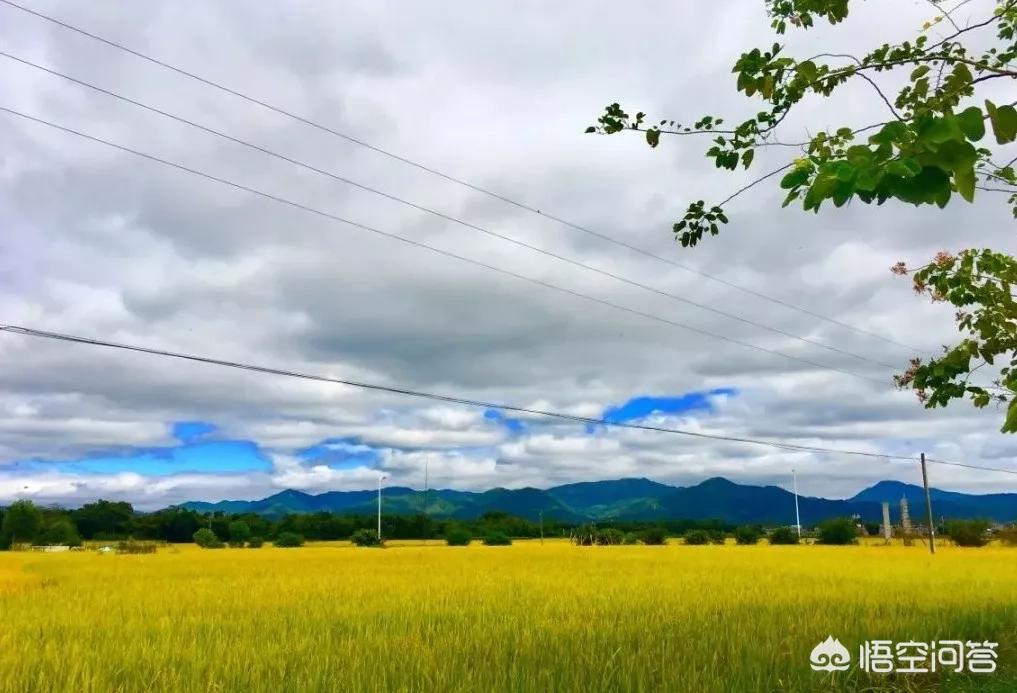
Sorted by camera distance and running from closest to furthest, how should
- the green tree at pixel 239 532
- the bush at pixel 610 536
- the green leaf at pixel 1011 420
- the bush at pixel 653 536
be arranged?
the green leaf at pixel 1011 420, the bush at pixel 610 536, the bush at pixel 653 536, the green tree at pixel 239 532

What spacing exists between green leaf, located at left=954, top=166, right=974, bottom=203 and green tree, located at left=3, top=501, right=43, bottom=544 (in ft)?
351

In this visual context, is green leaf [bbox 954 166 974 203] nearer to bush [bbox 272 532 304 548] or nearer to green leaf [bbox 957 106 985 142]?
green leaf [bbox 957 106 985 142]

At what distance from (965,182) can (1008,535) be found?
76.1 meters

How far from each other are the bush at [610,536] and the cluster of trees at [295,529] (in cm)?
11

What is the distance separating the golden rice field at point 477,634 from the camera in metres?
7.12

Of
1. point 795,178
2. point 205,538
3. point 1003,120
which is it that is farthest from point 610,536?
point 1003,120

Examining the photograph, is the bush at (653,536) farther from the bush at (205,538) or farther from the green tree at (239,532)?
the bush at (205,538)

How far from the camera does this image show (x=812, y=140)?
4.67 meters

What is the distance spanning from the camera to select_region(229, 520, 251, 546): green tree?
85094mm

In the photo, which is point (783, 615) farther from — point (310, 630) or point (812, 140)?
point (812, 140)

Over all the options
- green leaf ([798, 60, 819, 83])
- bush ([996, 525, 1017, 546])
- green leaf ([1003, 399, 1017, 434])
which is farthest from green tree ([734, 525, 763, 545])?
green leaf ([1003, 399, 1017, 434])

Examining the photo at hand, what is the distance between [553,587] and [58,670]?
12513mm

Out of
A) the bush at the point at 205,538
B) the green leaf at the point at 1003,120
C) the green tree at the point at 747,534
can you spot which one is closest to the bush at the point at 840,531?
the green tree at the point at 747,534

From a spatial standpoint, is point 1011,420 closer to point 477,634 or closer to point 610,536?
point 477,634
